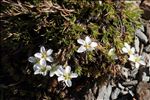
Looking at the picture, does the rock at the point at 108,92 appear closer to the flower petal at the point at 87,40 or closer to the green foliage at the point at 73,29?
the green foliage at the point at 73,29

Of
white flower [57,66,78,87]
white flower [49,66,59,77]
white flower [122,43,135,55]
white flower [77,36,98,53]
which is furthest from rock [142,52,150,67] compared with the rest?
white flower [49,66,59,77]


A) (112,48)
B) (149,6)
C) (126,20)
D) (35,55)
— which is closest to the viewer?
(35,55)

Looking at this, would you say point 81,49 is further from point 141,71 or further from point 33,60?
point 141,71

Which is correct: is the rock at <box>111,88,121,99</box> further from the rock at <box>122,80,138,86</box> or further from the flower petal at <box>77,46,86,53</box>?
the flower petal at <box>77,46,86,53</box>

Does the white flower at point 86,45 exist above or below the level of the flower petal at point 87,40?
below

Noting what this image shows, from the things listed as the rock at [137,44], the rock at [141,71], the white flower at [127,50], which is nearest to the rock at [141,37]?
the rock at [137,44]

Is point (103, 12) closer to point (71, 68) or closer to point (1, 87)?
point (71, 68)

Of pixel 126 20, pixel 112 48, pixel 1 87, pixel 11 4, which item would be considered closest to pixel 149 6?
pixel 126 20
